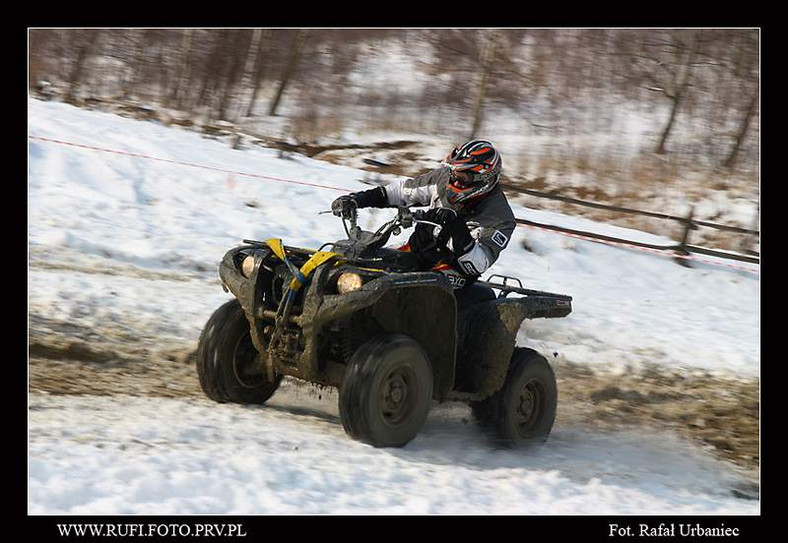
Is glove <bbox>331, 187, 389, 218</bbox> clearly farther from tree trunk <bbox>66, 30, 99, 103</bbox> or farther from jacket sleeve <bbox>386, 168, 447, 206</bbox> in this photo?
tree trunk <bbox>66, 30, 99, 103</bbox>

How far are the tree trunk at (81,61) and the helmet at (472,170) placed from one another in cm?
1716

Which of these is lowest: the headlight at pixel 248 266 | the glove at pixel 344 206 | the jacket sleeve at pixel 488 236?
the headlight at pixel 248 266

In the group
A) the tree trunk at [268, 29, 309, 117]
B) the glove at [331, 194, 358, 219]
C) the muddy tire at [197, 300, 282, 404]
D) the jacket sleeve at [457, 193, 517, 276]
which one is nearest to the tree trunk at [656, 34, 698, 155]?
the tree trunk at [268, 29, 309, 117]

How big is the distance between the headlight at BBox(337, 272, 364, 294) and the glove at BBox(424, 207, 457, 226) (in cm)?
64

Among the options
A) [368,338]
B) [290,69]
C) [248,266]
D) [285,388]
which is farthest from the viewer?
[290,69]

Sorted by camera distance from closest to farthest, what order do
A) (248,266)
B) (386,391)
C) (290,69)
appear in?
(386,391), (248,266), (290,69)

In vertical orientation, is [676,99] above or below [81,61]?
below

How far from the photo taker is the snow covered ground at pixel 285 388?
459 cm

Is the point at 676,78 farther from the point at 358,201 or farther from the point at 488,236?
the point at 488,236

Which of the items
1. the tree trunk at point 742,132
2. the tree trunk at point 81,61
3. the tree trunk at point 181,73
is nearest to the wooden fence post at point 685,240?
the tree trunk at point 742,132

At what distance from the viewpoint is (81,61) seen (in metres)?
22.5

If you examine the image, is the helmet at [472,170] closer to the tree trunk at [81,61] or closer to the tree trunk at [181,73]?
the tree trunk at [81,61]

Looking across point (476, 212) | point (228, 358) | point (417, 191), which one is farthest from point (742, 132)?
point (228, 358)

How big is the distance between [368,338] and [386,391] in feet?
1.56
